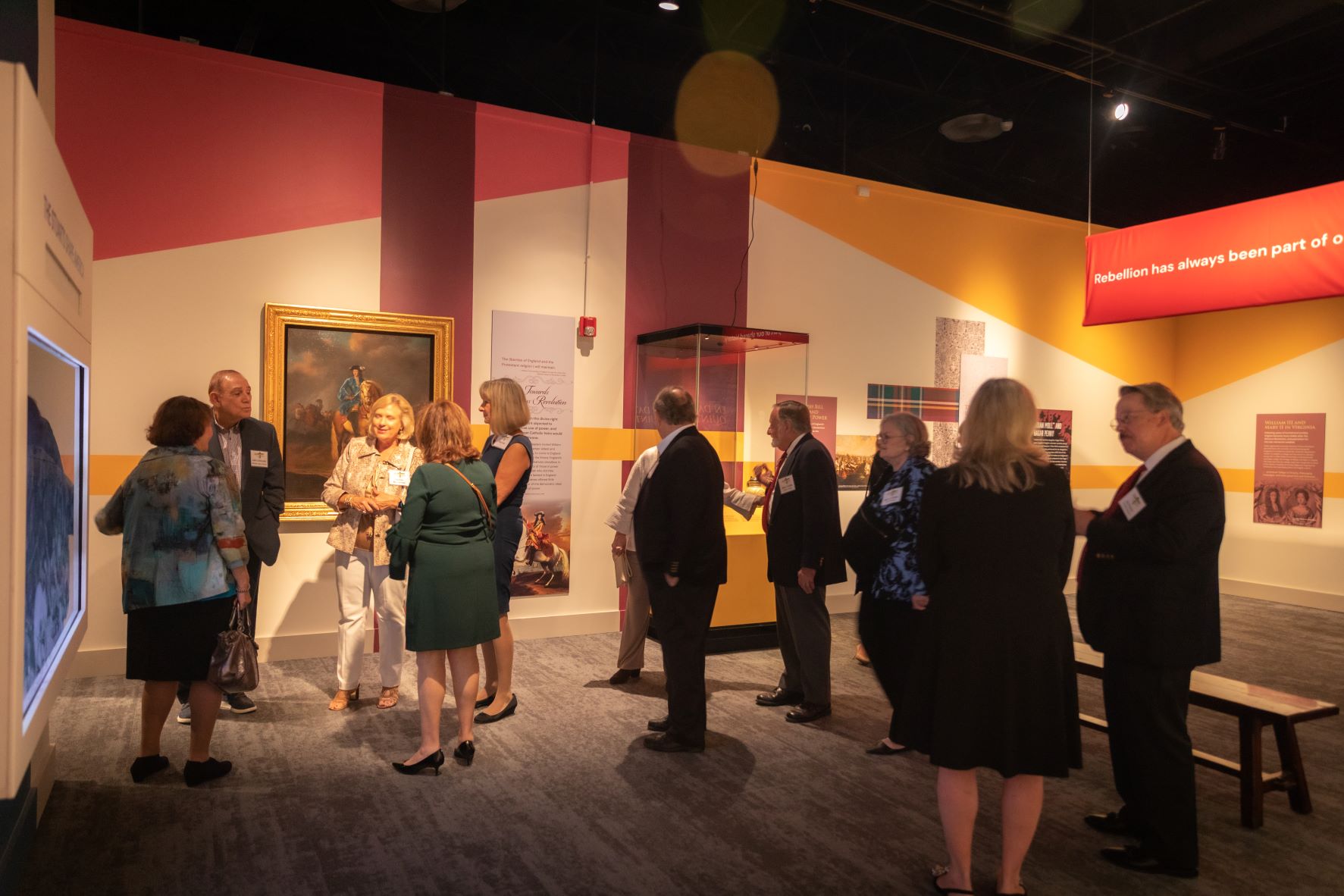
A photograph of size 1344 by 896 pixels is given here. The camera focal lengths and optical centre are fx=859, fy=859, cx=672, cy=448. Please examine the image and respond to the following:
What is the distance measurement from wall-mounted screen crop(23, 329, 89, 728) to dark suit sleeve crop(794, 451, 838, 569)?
111 inches

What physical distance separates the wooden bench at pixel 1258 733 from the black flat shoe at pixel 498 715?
2509mm

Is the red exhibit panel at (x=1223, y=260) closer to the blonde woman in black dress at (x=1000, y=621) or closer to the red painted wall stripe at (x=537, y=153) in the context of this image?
the red painted wall stripe at (x=537, y=153)

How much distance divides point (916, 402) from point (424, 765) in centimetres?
561

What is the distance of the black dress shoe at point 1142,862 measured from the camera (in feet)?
8.82

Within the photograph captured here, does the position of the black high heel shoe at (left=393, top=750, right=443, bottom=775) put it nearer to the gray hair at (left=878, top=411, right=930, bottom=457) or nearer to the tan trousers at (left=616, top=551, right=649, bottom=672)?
the tan trousers at (left=616, top=551, right=649, bottom=672)

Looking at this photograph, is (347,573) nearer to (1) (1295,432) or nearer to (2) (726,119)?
(2) (726,119)

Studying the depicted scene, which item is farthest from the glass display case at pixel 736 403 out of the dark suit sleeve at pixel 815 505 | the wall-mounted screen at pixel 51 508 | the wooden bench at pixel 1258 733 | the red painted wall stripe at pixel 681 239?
the wall-mounted screen at pixel 51 508

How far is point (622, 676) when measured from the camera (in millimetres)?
4805

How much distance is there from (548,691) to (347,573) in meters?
1.22

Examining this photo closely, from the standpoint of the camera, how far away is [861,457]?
7.43 meters

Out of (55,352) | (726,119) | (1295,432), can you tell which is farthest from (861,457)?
(55,352)

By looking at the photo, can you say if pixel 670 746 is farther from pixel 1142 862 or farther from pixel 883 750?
pixel 1142 862

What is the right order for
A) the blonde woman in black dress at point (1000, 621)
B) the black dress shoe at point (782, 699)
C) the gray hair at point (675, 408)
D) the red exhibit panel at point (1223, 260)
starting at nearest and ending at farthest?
the blonde woman in black dress at point (1000, 621), the gray hair at point (675, 408), the black dress shoe at point (782, 699), the red exhibit panel at point (1223, 260)

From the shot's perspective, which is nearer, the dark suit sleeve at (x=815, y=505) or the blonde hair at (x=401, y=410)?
the dark suit sleeve at (x=815, y=505)
